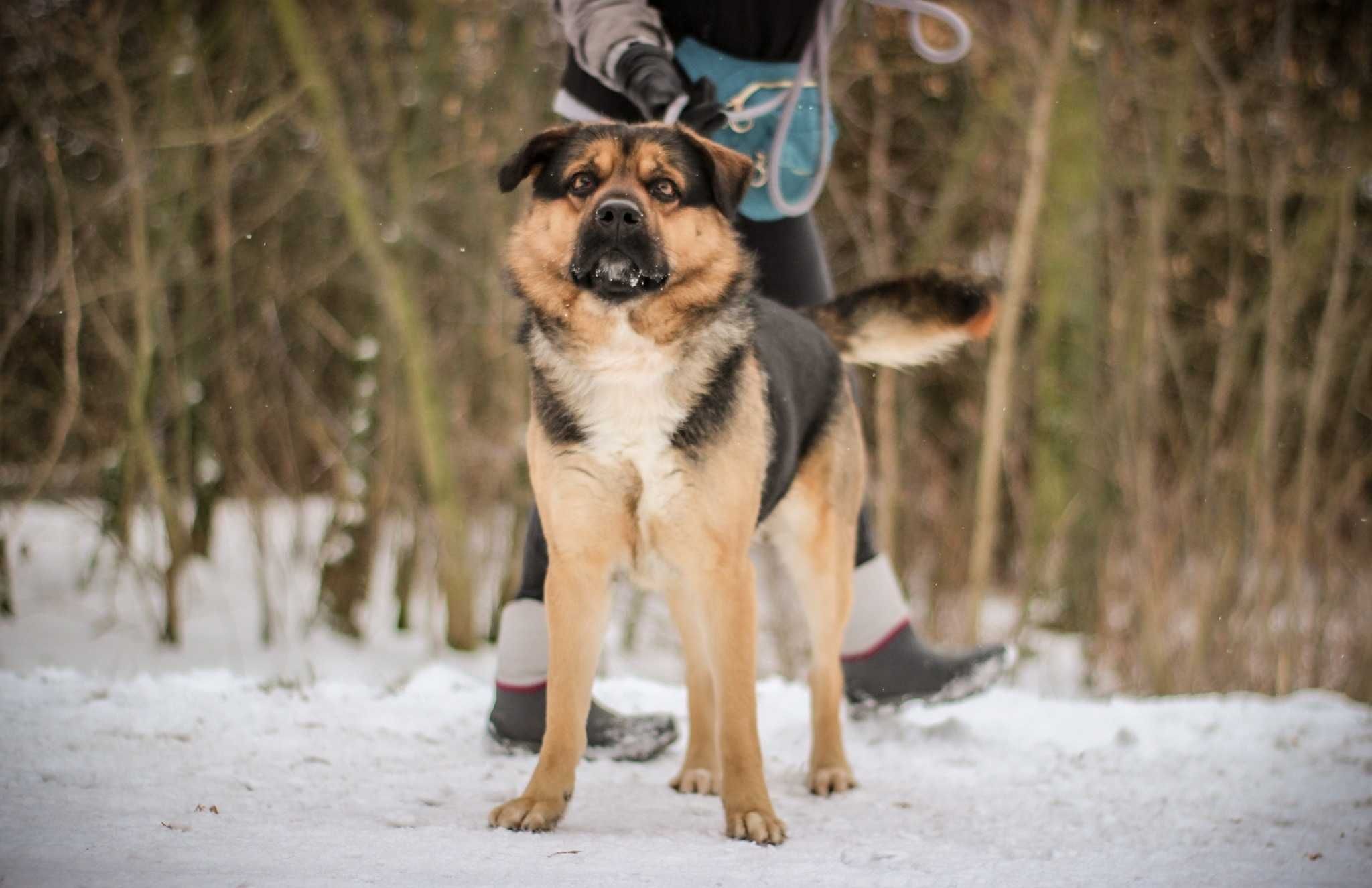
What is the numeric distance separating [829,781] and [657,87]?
1.93m

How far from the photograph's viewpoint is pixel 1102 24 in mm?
7016

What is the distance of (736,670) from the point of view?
7.79 feet

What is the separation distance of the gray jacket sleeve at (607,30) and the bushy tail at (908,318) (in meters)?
→ 0.98

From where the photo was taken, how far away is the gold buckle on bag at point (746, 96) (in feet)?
10.2

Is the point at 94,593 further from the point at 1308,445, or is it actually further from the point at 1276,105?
the point at 1276,105

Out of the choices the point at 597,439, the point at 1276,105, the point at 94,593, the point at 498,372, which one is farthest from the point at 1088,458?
the point at 94,593

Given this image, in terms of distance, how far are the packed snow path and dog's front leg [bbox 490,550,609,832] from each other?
0.13m

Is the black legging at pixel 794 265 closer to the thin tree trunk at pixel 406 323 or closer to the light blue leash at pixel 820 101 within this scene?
the light blue leash at pixel 820 101

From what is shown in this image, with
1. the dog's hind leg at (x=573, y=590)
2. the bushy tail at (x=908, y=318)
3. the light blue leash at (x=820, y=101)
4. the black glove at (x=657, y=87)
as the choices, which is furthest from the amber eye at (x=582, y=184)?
the bushy tail at (x=908, y=318)

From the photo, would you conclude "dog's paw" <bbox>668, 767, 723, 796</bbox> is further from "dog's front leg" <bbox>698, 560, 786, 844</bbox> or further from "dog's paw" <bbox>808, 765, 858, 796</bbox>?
"dog's front leg" <bbox>698, 560, 786, 844</bbox>

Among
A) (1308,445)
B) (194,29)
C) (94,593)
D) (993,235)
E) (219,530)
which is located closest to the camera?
(1308,445)

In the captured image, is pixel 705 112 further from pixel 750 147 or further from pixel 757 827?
Result: pixel 757 827

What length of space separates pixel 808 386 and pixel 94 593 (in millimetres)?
6896

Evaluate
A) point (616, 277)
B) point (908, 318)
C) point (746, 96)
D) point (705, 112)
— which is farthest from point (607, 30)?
point (908, 318)
